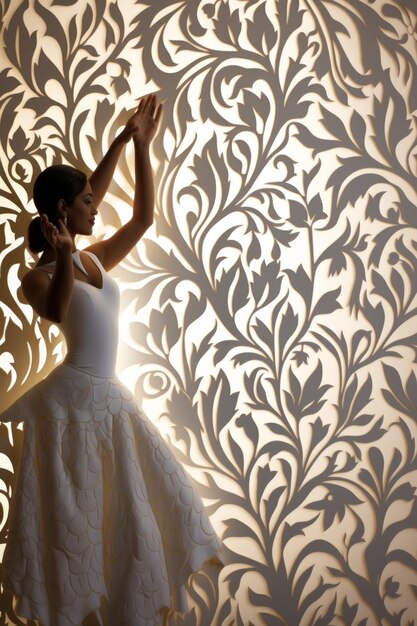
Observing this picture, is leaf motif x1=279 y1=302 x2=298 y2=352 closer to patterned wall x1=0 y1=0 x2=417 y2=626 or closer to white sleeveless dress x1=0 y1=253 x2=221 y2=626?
patterned wall x1=0 y1=0 x2=417 y2=626

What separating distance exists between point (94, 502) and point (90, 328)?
1.38 ft

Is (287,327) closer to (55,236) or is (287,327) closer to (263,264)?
(263,264)

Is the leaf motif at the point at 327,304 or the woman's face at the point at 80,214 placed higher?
the woman's face at the point at 80,214

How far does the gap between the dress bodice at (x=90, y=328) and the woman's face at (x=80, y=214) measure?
0.20ft

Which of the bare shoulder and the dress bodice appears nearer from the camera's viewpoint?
the dress bodice

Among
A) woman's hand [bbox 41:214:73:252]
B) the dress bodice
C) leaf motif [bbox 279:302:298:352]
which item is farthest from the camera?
leaf motif [bbox 279:302:298:352]

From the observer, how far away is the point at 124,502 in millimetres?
1674

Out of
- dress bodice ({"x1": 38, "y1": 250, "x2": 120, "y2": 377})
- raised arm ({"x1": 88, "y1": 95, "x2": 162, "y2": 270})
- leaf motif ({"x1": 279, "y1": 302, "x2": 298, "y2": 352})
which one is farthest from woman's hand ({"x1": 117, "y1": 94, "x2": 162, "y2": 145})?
leaf motif ({"x1": 279, "y1": 302, "x2": 298, "y2": 352})

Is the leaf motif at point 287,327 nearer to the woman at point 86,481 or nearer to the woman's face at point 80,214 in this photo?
the woman at point 86,481

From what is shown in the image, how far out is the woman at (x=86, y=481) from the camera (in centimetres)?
164

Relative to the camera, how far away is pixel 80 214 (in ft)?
5.66

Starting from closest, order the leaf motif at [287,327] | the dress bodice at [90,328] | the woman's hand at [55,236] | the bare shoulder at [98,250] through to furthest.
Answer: the woman's hand at [55,236]
the dress bodice at [90,328]
the bare shoulder at [98,250]
the leaf motif at [287,327]

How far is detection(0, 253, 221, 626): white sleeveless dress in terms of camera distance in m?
1.65

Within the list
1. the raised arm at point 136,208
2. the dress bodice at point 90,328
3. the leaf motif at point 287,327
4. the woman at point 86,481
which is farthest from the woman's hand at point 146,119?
the leaf motif at point 287,327
